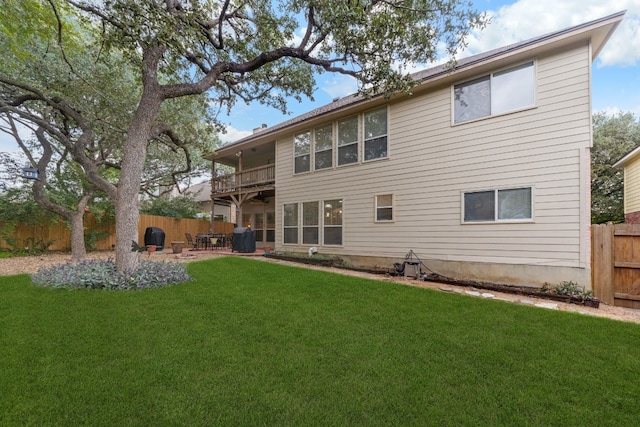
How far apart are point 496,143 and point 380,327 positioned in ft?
19.5

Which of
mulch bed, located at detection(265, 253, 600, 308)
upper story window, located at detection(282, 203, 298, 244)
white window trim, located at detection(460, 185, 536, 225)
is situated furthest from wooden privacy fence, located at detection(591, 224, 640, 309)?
upper story window, located at detection(282, 203, 298, 244)

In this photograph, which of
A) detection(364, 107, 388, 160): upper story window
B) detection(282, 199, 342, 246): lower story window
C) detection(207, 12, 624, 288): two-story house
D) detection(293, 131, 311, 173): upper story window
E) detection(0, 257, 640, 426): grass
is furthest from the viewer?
detection(293, 131, 311, 173): upper story window

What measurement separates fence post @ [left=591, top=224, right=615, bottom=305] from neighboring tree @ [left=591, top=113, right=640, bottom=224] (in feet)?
44.4

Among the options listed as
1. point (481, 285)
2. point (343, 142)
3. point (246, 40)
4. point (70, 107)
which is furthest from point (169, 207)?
point (481, 285)

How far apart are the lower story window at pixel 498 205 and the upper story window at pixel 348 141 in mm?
3993

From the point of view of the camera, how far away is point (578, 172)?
19.6 ft

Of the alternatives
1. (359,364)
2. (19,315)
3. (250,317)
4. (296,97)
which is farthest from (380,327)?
(296,97)

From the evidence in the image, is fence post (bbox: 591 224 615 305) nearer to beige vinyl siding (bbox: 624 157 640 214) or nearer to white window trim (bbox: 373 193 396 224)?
white window trim (bbox: 373 193 396 224)

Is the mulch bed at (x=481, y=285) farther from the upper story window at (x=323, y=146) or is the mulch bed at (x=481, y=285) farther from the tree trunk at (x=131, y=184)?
the tree trunk at (x=131, y=184)

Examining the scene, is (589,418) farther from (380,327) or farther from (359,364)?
(380,327)

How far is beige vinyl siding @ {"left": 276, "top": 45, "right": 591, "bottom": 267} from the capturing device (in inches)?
241

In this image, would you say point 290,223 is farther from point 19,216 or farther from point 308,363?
point 19,216

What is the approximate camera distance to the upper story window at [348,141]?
32.1 feet

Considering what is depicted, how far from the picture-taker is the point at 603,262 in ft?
19.2
